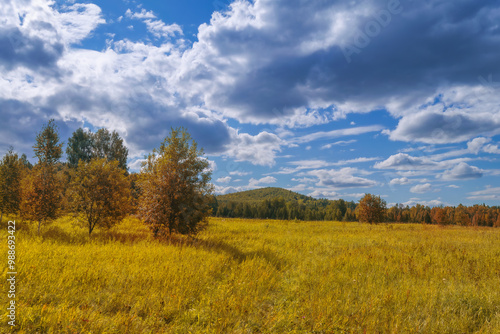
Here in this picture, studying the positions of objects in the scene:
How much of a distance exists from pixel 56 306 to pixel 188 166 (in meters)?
9.65

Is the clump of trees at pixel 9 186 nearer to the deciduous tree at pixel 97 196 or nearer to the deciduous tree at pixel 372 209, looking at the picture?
the deciduous tree at pixel 97 196

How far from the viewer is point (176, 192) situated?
1359 centimetres

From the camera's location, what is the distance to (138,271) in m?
7.05

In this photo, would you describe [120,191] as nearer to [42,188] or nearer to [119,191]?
[119,191]

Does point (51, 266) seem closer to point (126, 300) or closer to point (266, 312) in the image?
point (126, 300)

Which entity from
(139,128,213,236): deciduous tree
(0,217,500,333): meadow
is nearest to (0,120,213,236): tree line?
(139,128,213,236): deciduous tree

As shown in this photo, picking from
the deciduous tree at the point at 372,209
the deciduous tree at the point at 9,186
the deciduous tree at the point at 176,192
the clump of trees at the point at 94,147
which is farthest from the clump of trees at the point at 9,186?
the deciduous tree at the point at 372,209

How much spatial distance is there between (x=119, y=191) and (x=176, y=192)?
16.5ft

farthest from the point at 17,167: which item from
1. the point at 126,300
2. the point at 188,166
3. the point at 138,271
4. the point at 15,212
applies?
the point at 126,300

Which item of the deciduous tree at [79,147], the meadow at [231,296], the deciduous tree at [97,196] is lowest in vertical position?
the meadow at [231,296]

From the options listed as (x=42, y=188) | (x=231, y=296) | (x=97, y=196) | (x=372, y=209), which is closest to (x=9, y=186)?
(x=42, y=188)

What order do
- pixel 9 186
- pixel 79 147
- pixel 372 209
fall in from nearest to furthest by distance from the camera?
pixel 9 186 < pixel 372 209 < pixel 79 147

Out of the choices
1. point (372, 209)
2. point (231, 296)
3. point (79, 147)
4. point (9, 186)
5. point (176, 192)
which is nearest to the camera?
point (231, 296)

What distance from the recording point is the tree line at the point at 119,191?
13.6 metres
